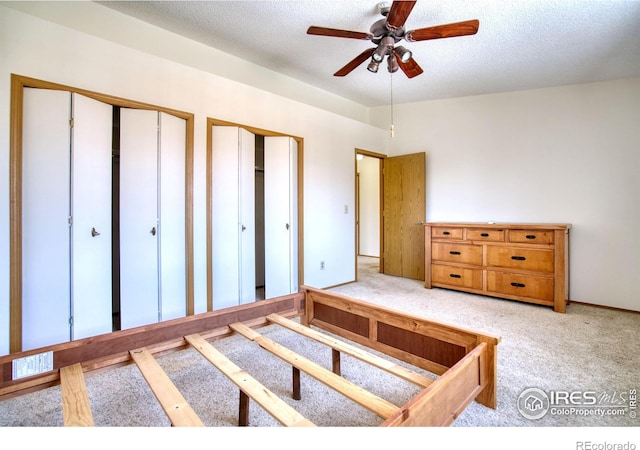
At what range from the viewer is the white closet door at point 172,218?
263 cm

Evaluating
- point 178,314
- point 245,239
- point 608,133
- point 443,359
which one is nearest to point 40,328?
point 178,314

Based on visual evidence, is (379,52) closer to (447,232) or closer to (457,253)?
(447,232)

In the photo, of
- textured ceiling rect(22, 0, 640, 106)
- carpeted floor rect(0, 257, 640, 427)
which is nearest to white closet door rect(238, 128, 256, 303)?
carpeted floor rect(0, 257, 640, 427)

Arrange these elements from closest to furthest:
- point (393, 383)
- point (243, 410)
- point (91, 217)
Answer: point (243, 410)
point (393, 383)
point (91, 217)

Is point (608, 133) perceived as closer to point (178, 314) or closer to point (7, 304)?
point (178, 314)

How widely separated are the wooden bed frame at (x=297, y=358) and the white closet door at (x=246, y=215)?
51.2 inches

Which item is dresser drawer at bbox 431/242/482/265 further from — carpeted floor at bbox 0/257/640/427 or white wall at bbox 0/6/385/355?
white wall at bbox 0/6/385/355

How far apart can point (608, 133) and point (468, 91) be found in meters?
1.61

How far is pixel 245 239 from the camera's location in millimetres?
3184

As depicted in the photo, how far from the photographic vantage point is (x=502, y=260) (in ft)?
11.3

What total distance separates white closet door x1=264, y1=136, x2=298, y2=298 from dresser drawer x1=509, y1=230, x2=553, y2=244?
2622 millimetres

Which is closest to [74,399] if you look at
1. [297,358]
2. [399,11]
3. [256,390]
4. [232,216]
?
[256,390]

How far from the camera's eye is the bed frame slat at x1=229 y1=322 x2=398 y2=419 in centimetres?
105

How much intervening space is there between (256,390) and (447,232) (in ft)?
11.2
